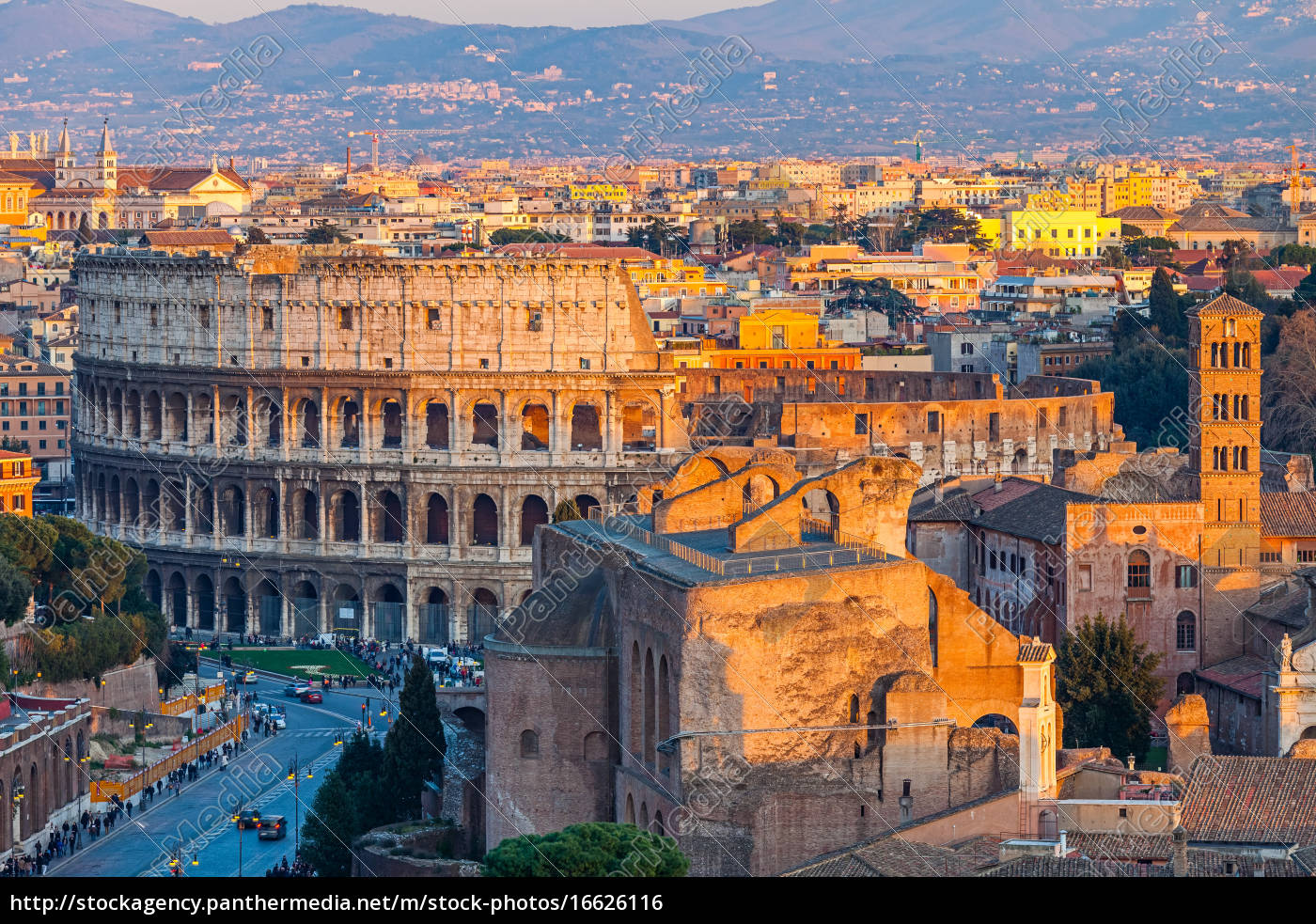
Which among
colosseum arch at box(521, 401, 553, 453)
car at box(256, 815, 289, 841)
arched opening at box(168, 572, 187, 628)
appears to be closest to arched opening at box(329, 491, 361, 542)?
arched opening at box(168, 572, 187, 628)

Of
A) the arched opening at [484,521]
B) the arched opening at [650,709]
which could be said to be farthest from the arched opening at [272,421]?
the arched opening at [650,709]

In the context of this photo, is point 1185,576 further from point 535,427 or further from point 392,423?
point 392,423

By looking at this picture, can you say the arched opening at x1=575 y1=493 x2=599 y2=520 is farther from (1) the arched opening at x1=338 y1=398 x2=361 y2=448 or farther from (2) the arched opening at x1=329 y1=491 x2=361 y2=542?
(1) the arched opening at x1=338 y1=398 x2=361 y2=448

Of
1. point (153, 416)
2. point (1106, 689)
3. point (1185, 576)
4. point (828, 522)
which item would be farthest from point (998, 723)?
point (153, 416)

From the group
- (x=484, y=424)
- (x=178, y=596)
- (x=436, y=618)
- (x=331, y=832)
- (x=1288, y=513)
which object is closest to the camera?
(x=331, y=832)
